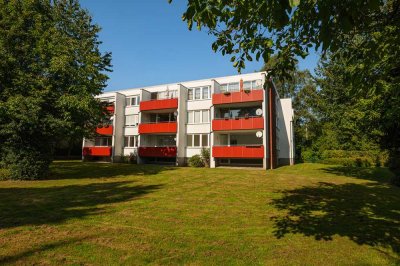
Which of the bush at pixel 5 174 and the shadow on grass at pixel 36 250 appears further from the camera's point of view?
the bush at pixel 5 174

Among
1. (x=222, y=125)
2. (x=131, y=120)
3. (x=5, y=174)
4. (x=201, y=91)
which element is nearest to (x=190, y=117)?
(x=201, y=91)

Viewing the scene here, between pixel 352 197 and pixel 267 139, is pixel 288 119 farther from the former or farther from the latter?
pixel 352 197

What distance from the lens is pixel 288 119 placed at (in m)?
43.1

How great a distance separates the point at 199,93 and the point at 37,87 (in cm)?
2125

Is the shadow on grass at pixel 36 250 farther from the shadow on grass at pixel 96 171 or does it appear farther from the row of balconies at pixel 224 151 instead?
the row of balconies at pixel 224 151

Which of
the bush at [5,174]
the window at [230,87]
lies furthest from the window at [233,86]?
the bush at [5,174]

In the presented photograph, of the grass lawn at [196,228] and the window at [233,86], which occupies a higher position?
the window at [233,86]

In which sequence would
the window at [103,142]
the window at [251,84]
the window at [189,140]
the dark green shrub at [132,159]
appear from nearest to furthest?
the window at [251,84]
the window at [189,140]
the dark green shrub at [132,159]
the window at [103,142]

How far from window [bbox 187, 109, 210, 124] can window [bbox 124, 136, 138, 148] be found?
969cm

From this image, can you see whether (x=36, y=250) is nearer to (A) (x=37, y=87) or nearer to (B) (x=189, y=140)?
(A) (x=37, y=87)

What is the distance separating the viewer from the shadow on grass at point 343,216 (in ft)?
26.7

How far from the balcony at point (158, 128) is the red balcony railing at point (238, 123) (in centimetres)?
641

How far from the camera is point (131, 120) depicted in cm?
4306

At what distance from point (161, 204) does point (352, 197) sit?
1027cm
